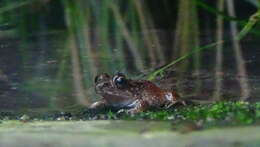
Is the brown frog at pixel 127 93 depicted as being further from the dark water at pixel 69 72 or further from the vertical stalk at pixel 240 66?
the vertical stalk at pixel 240 66

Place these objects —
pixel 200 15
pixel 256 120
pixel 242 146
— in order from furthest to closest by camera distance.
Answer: pixel 200 15 < pixel 256 120 < pixel 242 146

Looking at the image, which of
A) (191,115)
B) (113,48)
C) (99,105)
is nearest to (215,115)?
(191,115)

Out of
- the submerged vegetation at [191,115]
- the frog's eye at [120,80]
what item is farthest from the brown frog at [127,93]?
the submerged vegetation at [191,115]

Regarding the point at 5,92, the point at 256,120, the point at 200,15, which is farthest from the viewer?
the point at 200,15

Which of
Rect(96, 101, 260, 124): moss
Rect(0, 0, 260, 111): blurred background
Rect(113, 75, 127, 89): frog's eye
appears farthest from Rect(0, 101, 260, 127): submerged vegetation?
Rect(113, 75, 127, 89): frog's eye

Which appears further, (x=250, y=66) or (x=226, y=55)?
(x=226, y=55)

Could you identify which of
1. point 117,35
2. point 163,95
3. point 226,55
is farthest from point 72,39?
point 163,95

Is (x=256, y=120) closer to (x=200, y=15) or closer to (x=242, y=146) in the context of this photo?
(x=242, y=146)
